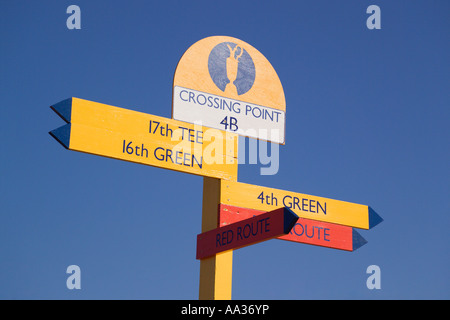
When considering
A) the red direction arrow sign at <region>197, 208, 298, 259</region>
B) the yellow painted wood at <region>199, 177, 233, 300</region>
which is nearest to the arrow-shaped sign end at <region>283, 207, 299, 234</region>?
the red direction arrow sign at <region>197, 208, 298, 259</region>

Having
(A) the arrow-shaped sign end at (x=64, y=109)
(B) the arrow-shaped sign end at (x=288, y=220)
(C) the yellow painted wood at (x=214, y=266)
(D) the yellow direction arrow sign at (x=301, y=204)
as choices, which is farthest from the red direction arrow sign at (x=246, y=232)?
(A) the arrow-shaped sign end at (x=64, y=109)

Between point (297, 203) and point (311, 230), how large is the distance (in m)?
0.35

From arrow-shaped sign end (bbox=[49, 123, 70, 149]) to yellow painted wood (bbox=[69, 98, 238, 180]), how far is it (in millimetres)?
49

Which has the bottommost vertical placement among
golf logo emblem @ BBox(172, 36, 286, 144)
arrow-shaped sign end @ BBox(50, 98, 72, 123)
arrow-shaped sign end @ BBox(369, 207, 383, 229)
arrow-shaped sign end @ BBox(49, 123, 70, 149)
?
arrow-shaped sign end @ BBox(369, 207, 383, 229)

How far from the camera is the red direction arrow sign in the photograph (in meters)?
6.48

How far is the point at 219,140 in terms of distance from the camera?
8438 millimetres

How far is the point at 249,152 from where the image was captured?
8719mm

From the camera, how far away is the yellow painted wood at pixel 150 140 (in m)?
7.50

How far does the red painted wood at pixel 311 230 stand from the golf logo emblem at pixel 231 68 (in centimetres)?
148

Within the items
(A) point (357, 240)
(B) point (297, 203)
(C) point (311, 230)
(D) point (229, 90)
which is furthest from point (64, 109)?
(A) point (357, 240)

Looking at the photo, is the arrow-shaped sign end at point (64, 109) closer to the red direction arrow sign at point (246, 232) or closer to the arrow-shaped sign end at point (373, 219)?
the red direction arrow sign at point (246, 232)

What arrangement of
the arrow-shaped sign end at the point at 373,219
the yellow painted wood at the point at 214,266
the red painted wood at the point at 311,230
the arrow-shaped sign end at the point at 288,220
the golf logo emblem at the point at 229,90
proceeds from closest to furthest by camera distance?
the arrow-shaped sign end at the point at 288,220 < the yellow painted wood at the point at 214,266 < the red painted wood at the point at 311,230 < the golf logo emblem at the point at 229,90 < the arrow-shaped sign end at the point at 373,219

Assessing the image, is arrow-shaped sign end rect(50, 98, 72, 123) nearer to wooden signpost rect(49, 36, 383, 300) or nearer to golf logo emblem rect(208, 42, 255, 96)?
wooden signpost rect(49, 36, 383, 300)

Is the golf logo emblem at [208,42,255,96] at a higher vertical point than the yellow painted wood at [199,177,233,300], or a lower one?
higher
